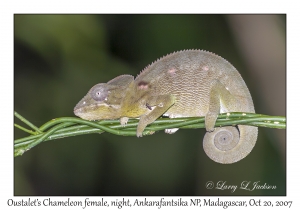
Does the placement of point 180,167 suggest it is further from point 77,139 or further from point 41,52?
point 41,52

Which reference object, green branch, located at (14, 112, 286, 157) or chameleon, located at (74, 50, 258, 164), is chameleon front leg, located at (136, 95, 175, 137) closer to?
chameleon, located at (74, 50, 258, 164)

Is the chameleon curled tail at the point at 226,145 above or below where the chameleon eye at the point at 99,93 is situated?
below

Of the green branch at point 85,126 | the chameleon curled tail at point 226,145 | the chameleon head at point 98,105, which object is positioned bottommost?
the chameleon curled tail at point 226,145

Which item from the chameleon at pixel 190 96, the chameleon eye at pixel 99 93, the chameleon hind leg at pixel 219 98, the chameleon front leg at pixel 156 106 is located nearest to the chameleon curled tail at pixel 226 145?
the chameleon at pixel 190 96

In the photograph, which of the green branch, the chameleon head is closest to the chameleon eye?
the chameleon head

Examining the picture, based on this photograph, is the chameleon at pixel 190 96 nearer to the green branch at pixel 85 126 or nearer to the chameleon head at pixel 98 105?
the chameleon head at pixel 98 105

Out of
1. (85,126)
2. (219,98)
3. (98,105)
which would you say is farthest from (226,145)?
(85,126)
